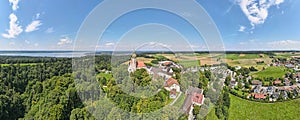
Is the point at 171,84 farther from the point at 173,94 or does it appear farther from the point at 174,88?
the point at 173,94

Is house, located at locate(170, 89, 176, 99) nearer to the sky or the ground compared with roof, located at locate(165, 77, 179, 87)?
nearer to the ground

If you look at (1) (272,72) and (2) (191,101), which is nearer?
(2) (191,101)

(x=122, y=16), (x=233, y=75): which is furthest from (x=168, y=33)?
(x=233, y=75)

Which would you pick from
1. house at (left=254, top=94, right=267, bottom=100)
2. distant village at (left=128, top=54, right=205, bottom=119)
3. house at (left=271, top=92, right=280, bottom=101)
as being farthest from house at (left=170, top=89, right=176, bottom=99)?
A: house at (left=271, top=92, right=280, bottom=101)

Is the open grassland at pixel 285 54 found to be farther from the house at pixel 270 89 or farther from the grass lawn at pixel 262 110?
the grass lawn at pixel 262 110

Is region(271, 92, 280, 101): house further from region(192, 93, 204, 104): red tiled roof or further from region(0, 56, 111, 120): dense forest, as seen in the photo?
Result: region(0, 56, 111, 120): dense forest

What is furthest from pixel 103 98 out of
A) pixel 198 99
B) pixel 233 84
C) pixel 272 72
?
pixel 272 72
